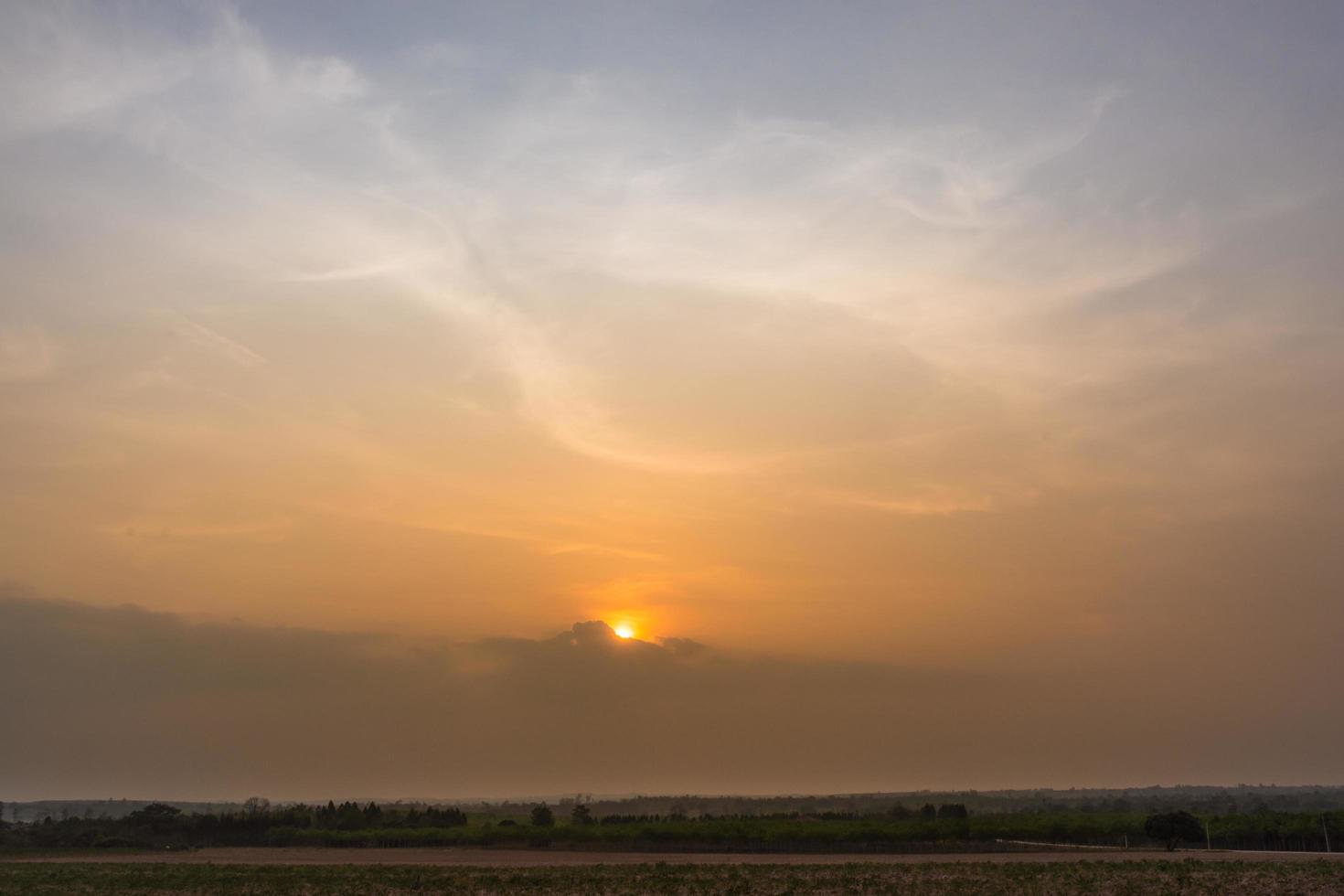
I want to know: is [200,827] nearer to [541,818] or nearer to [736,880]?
[541,818]

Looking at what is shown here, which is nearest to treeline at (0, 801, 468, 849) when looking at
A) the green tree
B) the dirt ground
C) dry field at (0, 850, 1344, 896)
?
the green tree

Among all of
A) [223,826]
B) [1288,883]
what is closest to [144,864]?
[223,826]

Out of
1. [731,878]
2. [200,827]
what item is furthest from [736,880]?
[200,827]

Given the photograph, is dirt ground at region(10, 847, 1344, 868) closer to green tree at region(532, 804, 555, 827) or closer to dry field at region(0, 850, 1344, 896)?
dry field at region(0, 850, 1344, 896)

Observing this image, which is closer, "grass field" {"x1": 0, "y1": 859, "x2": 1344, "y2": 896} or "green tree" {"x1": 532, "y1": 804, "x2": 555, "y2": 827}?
"grass field" {"x1": 0, "y1": 859, "x2": 1344, "y2": 896}

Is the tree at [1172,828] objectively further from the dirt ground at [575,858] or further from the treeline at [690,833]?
the dirt ground at [575,858]

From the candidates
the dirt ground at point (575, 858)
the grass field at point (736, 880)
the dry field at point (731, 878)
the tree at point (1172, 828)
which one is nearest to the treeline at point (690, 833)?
the tree at point (1172, 828)

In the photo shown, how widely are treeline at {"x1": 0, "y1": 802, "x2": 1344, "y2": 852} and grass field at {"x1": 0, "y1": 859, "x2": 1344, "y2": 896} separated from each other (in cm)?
2721

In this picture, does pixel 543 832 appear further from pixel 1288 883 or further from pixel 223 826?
pixel 1288 883

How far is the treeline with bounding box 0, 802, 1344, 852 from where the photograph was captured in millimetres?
94938

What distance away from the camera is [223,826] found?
134125mm

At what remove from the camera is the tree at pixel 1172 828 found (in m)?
86.8

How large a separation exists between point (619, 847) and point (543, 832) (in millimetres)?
10071

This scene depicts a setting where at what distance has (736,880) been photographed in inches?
2477
